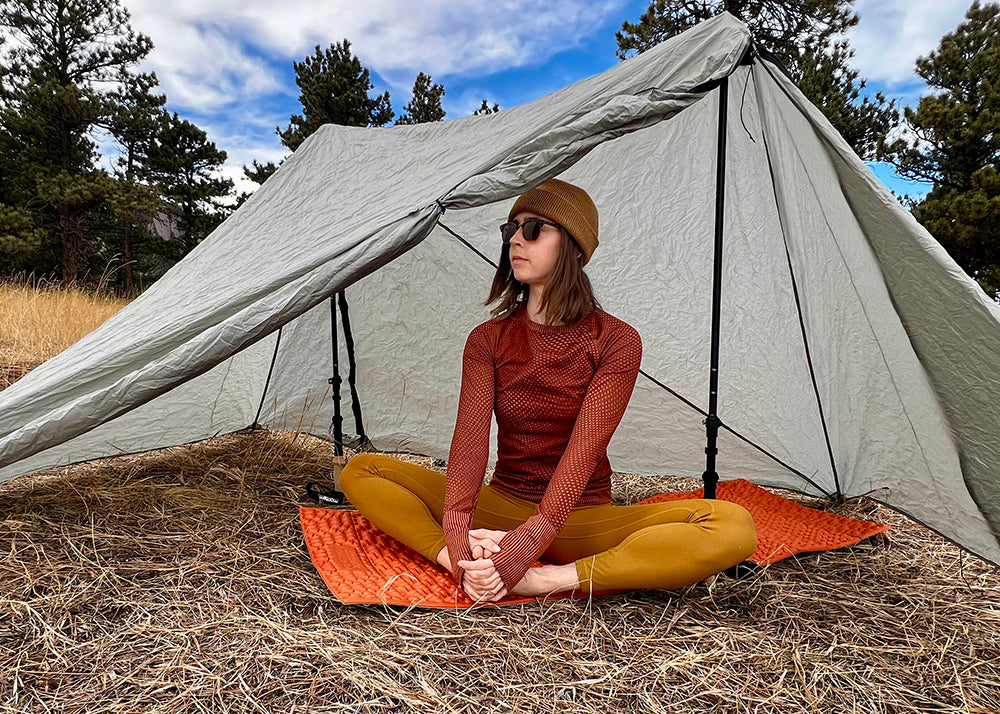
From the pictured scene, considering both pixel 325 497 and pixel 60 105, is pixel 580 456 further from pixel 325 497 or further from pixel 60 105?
pixel 60 105

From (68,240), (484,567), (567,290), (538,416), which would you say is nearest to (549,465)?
(538,416)

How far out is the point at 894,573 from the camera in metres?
1.94

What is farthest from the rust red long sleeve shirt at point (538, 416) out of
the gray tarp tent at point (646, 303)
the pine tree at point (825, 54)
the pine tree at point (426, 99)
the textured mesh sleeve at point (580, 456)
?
the pine tree at point (426, 99)

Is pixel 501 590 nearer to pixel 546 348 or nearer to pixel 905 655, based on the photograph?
pixel 546 348

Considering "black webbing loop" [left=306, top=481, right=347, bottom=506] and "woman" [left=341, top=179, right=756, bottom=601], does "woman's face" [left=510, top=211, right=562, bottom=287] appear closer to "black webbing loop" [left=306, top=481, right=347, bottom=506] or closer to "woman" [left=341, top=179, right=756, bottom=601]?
"woman" [left=341, top=179, right=756, bottom=601]

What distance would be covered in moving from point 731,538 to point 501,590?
552mm

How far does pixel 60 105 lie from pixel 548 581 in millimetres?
14765

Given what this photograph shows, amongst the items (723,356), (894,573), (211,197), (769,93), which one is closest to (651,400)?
(723,356)

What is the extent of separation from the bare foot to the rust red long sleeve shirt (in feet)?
0.15

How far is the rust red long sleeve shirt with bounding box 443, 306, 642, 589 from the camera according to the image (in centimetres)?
154

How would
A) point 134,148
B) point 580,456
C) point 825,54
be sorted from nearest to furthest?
point 580,456 < point 825,54 < point 134,148

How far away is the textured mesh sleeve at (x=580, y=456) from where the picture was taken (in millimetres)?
1505

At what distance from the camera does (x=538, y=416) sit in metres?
1.74

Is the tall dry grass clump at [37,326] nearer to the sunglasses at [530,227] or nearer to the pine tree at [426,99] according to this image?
the sunglasses at [530,227]
